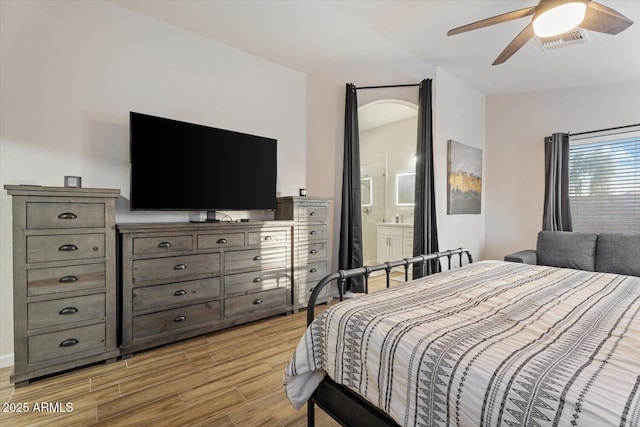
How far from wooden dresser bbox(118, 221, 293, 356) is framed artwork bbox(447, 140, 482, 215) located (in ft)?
7.32

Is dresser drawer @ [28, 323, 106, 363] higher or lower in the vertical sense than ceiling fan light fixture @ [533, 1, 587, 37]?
lower

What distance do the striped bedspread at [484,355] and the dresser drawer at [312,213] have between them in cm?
182

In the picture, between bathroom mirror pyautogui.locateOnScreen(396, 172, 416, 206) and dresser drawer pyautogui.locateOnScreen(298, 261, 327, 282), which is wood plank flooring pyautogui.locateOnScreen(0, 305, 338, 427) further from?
bathroom mirror pyautogui.locateOnScreen(396, 172, 416, 206)

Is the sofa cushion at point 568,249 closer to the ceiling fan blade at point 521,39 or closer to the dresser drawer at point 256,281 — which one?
the ceiling fan blade at point 521,39

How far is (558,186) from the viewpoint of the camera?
Result: 3.79 m

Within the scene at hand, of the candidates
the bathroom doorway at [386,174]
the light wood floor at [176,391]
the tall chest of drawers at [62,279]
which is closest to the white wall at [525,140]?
the bathroom doorway at [386,174]

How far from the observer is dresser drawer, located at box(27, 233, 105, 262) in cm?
190

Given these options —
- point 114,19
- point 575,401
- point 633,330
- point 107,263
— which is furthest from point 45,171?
point 633,330

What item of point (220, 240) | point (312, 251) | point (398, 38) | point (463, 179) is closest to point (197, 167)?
point (220, 240)

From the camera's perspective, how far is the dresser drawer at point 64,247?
1.90 meters

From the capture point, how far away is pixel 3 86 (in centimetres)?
212

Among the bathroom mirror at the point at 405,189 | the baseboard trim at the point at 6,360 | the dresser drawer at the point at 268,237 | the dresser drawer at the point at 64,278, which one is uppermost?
the bathroom mirror at the point at 405,189

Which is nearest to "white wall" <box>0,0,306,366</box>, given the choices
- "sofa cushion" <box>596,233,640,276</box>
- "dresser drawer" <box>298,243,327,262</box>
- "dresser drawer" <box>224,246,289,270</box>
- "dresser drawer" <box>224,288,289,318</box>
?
"dresser drawer" <box>224,246,289,270</box>

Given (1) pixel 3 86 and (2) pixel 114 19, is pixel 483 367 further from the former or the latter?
(2) pixel 114 19
